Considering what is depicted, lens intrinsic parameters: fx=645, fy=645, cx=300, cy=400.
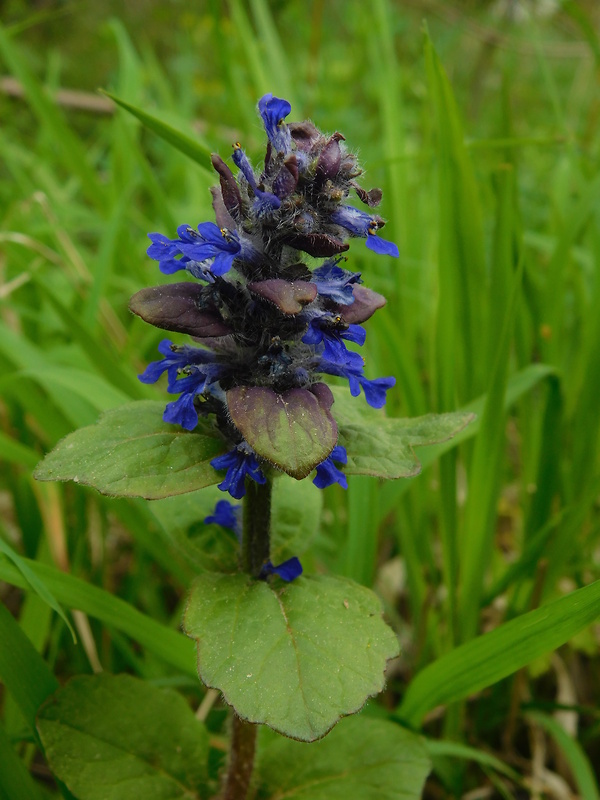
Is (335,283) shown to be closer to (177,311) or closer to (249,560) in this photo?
(177,311)

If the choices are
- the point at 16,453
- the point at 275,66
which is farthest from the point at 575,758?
the point at 275,66

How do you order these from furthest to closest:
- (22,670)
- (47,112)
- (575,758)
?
(47,112) → (575,758) → (22,670)

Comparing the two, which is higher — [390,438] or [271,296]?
[271,296]

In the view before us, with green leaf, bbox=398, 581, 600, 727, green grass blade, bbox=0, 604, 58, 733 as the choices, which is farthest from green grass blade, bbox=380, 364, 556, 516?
green grass blade, bbox=0, 604, 58, 733

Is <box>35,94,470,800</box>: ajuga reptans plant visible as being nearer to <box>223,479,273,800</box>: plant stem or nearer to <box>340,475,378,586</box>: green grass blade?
<box>223,479,273,800</box>: plant stem

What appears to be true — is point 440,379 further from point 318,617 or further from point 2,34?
point 2,34

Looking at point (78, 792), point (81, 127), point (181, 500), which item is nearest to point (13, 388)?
point (181, 500)
